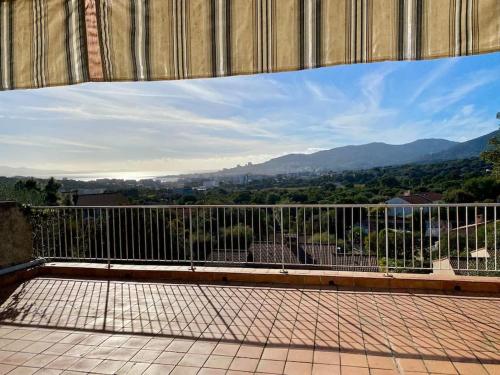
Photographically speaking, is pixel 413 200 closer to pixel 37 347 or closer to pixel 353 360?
pixel 353 360

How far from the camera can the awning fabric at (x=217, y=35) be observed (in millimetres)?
1885

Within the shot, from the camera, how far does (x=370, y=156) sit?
33500mm

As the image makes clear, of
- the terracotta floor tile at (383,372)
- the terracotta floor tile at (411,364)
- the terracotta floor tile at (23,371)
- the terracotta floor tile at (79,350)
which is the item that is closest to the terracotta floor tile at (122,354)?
the terracotta floor tile at (79,350)

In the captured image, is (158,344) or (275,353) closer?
(275,353)

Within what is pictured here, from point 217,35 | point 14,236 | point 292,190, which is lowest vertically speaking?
point 14,236

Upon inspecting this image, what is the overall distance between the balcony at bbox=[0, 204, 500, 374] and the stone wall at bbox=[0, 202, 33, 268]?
23 cm

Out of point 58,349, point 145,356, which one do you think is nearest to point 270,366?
point 145,356

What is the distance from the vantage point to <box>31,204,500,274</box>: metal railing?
4871mm

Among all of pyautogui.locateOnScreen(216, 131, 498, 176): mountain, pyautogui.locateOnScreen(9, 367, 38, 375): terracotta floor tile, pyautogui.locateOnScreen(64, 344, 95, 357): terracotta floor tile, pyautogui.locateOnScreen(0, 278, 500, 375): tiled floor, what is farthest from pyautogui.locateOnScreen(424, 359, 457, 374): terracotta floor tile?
pyautogui.locateOnScreen(216, 131, 498, 176): mountain

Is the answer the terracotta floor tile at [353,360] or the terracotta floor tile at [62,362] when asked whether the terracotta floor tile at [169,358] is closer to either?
the terracotta floor tile at [62,362]

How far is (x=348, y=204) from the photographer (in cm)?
484

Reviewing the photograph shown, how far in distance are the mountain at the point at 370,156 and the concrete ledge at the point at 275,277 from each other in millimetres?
13167

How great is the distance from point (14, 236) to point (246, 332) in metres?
4.06

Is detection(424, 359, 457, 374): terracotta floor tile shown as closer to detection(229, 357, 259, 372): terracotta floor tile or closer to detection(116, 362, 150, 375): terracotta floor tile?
detection(229, 357, 259, 372): terracotta floor tile
